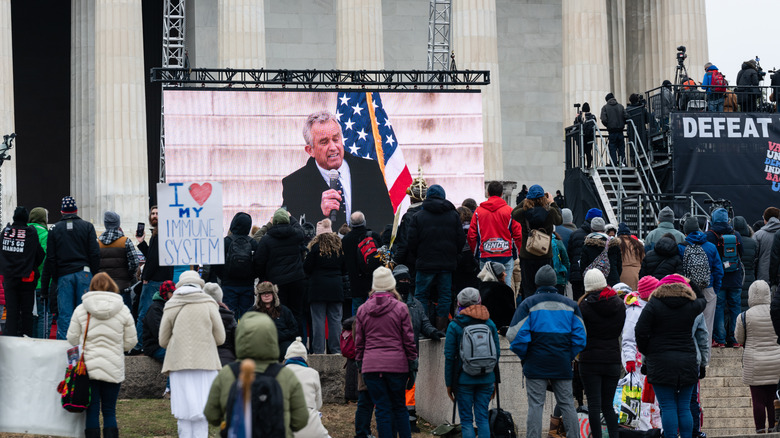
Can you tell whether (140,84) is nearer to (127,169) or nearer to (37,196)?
(127,169)

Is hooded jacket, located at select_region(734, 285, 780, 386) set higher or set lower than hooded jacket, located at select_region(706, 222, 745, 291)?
lower

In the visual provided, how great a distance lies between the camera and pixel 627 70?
41250 mm

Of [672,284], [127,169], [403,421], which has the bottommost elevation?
[403,421]

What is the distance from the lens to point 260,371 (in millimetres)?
8891

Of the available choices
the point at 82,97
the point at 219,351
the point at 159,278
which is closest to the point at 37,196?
the point at 82,97

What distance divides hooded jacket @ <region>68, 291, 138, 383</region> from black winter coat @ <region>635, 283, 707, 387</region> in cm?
545

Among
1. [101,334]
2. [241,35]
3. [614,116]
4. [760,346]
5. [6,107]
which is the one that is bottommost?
[760,346]

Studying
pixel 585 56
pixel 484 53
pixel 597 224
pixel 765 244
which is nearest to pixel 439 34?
pixel 484 53

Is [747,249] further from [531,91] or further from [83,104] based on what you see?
[83,104]

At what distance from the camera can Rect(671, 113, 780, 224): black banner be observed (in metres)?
27.0

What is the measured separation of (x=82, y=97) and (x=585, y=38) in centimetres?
1506

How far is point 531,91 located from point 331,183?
635 inches

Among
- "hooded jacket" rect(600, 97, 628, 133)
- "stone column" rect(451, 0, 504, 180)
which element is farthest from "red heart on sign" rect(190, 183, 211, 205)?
"stone column" rect(451, 0, 504, 180)

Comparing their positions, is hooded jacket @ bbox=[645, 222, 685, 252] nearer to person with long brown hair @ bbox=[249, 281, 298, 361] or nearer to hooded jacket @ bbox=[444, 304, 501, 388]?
hooded jacket @ bbox=[444, 304, 501, 388]
